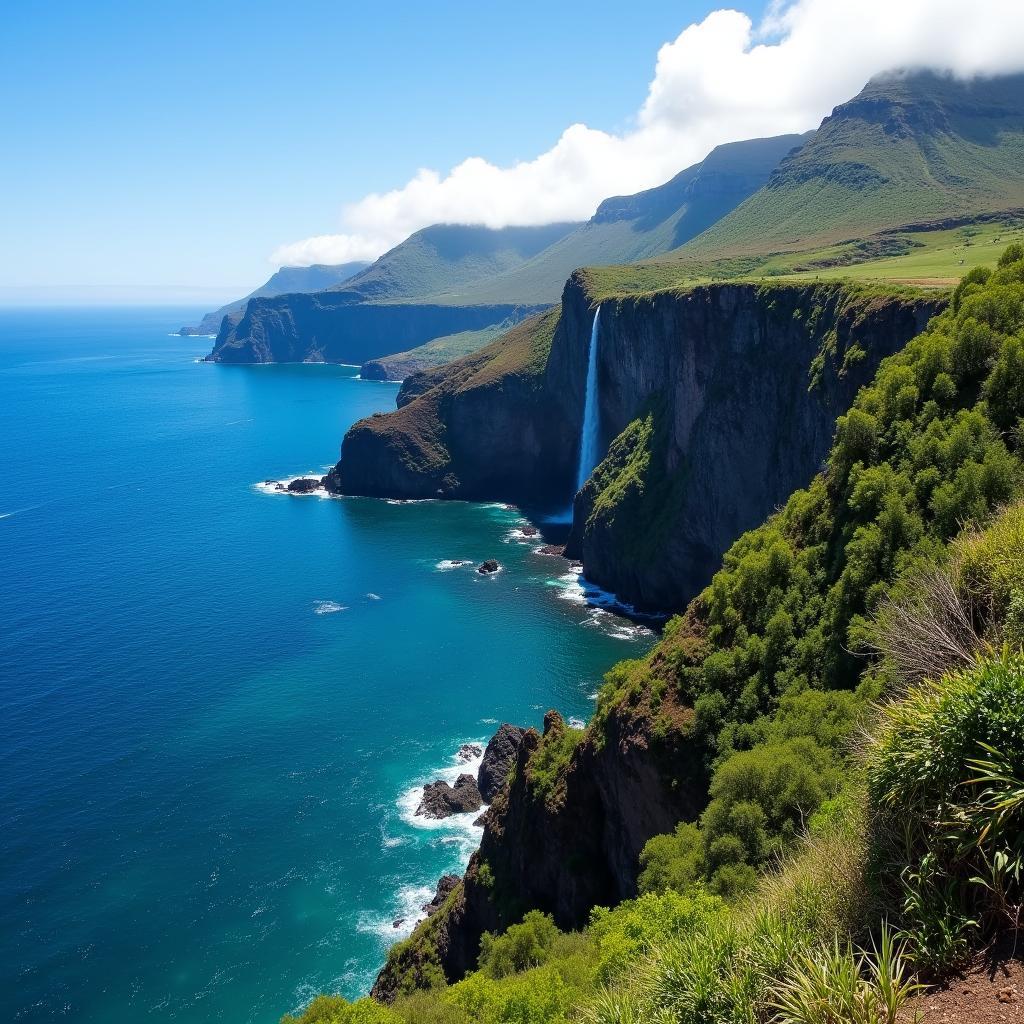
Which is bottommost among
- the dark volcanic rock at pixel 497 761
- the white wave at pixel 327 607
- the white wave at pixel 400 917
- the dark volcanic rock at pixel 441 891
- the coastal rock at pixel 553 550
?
the white wave at pixel 400 917

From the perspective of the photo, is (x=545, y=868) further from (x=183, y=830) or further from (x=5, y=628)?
(x=5, y=628)

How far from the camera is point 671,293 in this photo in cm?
9594

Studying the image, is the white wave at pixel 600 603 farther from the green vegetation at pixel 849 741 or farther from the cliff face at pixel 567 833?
the green vegetation at pixel 849 741

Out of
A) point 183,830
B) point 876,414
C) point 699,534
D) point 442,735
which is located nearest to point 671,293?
point 699,534

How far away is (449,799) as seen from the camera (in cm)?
5812

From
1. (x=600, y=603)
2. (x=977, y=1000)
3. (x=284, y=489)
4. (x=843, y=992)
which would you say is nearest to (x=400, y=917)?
(x=843, y=992)

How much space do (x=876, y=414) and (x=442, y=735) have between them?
43.9m

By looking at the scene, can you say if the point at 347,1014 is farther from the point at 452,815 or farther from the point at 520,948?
the point at 452,815

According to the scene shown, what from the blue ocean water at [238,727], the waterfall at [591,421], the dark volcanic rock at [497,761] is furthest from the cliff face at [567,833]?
the waterfall at [591,421]

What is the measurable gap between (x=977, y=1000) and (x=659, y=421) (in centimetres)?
9282

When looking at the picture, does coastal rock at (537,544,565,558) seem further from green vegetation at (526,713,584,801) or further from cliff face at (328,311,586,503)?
green vegetation at (526,713,584,801)

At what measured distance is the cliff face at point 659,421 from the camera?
66062 millimetres

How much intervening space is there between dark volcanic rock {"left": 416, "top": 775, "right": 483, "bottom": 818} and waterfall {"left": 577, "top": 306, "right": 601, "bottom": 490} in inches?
2588

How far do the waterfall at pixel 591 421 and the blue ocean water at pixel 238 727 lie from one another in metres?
15.5
